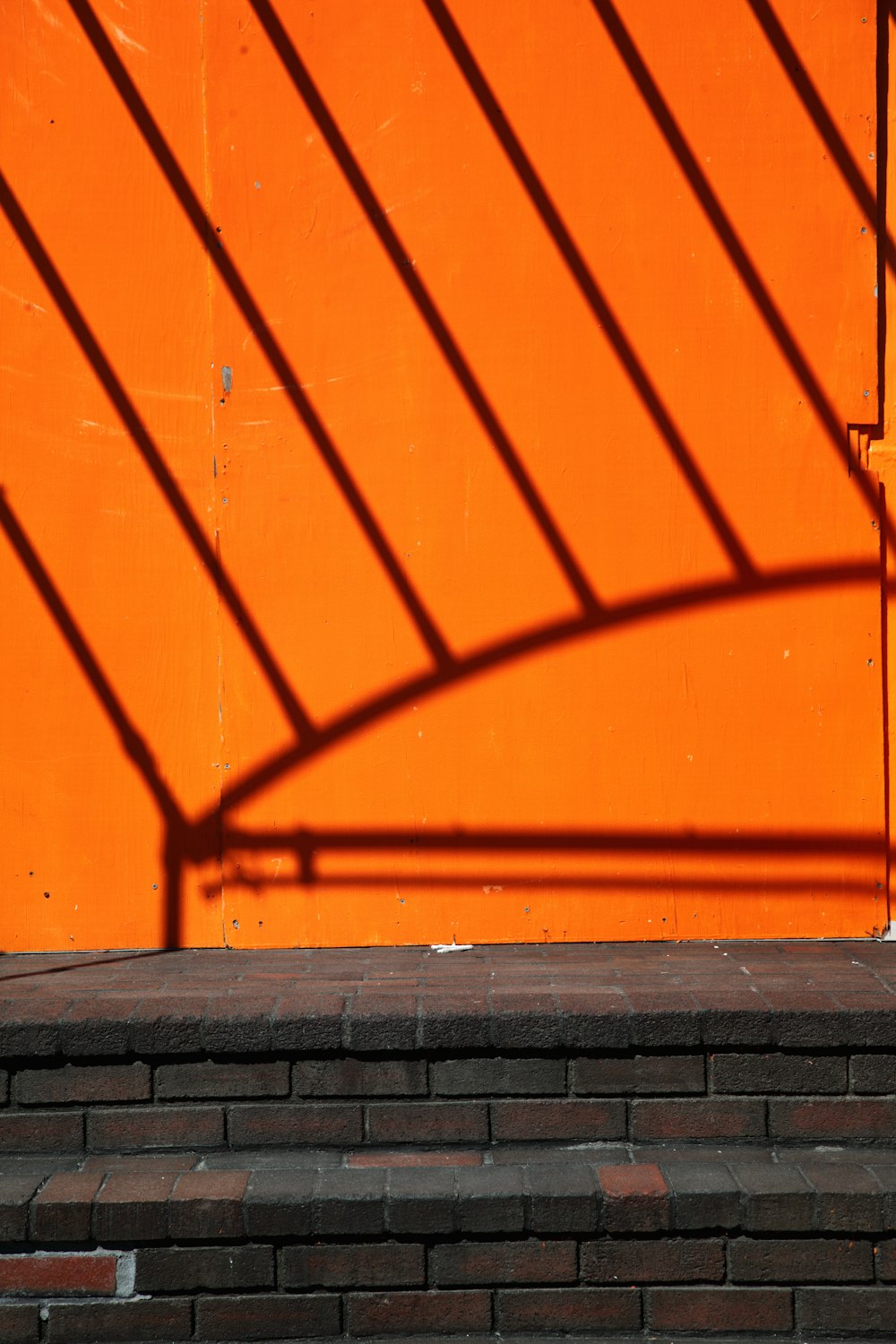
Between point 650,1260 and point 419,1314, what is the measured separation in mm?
544

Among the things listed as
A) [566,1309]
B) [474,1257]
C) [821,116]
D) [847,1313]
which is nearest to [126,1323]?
[474,1257]

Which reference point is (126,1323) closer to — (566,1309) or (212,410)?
(566,1309)

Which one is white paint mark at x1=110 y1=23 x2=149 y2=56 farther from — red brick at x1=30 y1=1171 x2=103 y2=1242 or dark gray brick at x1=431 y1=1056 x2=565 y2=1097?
red brick at x1=30 y1=1171 x2=103 y2=1242

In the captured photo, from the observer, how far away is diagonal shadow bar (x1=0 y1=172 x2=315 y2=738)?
11.7 feet

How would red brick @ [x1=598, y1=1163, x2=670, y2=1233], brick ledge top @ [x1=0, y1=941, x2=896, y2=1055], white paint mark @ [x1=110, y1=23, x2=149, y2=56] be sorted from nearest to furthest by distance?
red brick @ [x1=598, y1=1163, x2=670, y2=1233] → brick ledge top @ [x1=0, y1=941, x2=896, y2=1055] → white paint mark @ [x1=110, y1=23, x2=149, y2=56]

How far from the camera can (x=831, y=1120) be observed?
2941 millimetres

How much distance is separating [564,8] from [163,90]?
1.19m

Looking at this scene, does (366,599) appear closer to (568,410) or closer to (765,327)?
(568,410)

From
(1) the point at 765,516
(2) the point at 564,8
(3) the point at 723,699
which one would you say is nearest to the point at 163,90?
(2) the point at 564,8

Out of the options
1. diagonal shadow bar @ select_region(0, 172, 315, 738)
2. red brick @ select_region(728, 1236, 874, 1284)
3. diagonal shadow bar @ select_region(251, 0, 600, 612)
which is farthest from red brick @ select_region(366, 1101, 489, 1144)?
diagonal shadow bar @ select_region(251, 0, 600, 612)

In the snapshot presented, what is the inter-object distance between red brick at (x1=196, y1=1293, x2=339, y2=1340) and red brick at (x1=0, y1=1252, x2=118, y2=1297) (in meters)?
0.23

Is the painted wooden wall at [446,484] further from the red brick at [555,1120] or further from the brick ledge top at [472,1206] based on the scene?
the brick ledge top at [472,1206]

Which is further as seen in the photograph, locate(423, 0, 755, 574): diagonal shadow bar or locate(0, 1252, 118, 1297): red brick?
locate(423, 0, 755, 574): diagonal shadow bar

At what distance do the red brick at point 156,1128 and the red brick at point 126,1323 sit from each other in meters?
0.34
